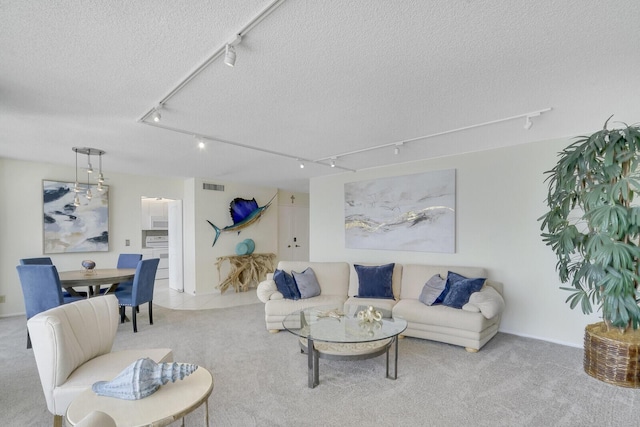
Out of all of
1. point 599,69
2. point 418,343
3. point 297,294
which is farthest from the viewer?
point 297,294

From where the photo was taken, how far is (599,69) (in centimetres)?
207

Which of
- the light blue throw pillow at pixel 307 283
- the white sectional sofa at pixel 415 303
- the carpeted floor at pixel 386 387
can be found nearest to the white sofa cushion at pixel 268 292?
the white sectional sofa at pixel 415 303

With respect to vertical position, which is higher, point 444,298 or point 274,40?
point 274,40

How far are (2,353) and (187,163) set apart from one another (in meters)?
3.16

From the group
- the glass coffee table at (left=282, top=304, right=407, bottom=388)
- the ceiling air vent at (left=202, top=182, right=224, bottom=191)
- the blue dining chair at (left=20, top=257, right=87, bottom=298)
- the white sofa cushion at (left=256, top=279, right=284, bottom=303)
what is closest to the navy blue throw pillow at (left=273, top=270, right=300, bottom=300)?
the white sofa cushion at (left=256, top=279, right=284, bottom=303)

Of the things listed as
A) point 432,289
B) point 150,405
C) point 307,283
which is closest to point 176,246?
point 307,283

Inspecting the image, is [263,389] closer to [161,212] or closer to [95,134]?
[95,134]

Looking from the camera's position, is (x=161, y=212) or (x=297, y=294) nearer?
(x=297, y=294)

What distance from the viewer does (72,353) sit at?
192cm

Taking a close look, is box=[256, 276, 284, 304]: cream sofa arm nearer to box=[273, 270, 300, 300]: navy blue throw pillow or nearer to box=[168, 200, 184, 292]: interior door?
box=[273, 270, 300, 300]: navy blue throw pillow

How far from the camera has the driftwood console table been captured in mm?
6578

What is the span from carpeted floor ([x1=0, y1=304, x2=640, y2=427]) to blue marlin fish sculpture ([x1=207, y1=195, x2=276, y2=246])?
3.17m

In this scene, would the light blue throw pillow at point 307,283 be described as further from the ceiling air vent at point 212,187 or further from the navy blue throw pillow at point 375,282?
the ceiling air vent at point 212,187

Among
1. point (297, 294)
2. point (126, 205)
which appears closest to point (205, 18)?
point (297, 294)
